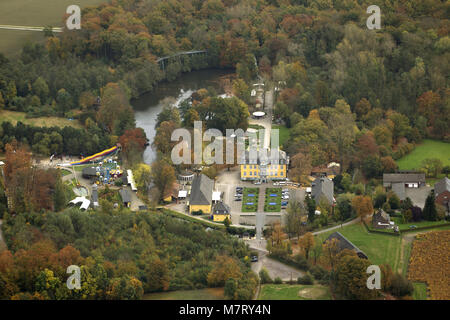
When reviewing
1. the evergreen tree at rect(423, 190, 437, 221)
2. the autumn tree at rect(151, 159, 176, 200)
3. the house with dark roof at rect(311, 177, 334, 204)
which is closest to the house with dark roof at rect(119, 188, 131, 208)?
the autumn tree at rect(151, 159, 176, 200)

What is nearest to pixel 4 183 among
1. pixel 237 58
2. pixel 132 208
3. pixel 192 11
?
pixel 132 208

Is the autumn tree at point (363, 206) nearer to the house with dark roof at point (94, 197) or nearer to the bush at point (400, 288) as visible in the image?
the bush at point (400, 288)

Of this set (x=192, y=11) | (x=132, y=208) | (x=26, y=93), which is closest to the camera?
(x=132, y=208)

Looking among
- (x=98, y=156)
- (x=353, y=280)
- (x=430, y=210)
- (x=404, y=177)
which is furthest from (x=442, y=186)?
(x=98, y=156)

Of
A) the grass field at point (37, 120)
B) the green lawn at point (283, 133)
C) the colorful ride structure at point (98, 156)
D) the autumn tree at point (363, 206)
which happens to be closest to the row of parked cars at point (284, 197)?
the autumn tree at point (363, 206)

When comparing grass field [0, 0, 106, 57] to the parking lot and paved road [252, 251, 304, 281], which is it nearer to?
the parking lot

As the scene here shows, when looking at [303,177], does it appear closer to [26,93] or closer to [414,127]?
[414,127]
